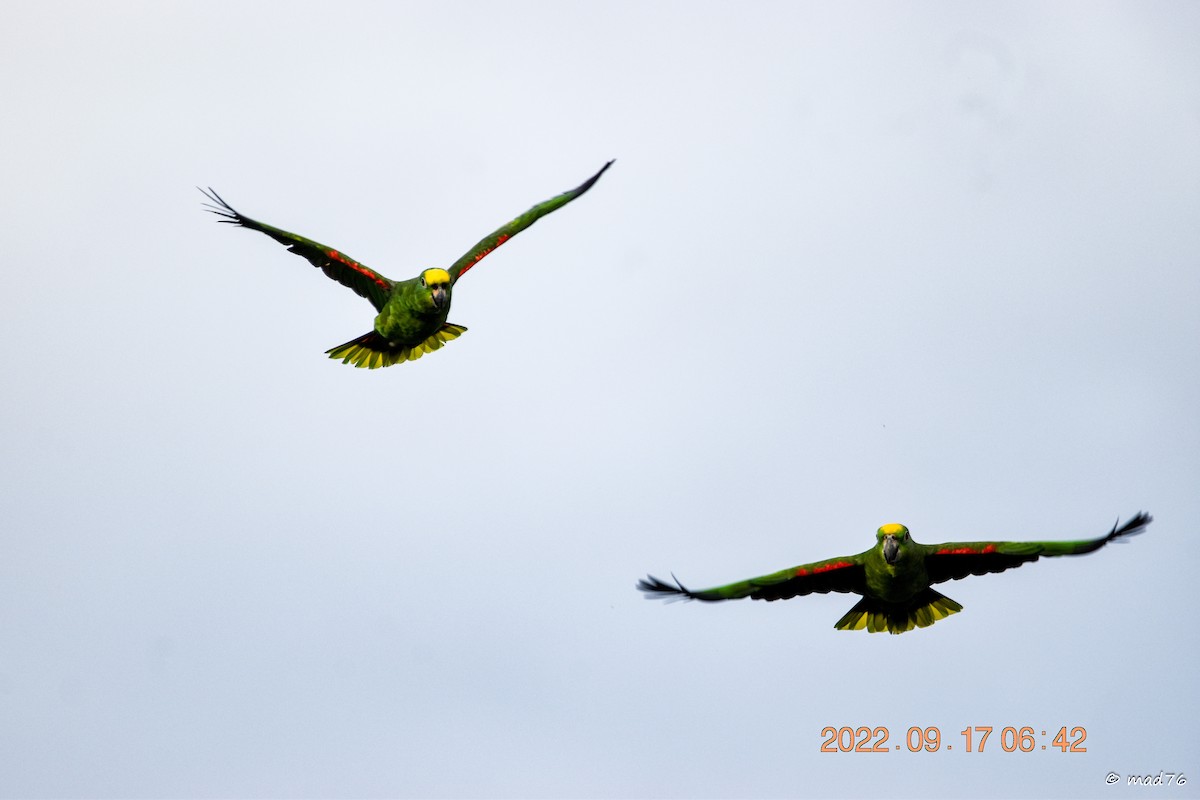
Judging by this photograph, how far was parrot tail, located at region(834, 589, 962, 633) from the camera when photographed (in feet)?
91.7

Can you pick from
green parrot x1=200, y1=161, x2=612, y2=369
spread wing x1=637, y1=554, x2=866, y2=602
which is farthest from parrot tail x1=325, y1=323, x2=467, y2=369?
spread wing x1=637, y1=554, x2=866, y2=602

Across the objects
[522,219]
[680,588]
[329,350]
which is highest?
[522,219]

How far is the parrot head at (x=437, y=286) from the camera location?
28000mm

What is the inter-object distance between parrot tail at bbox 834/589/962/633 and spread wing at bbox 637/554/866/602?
0.72m

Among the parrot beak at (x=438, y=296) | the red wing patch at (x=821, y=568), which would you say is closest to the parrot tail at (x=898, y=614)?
the red wing patch at (x=821, y=568)

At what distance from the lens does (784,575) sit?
1054 inches

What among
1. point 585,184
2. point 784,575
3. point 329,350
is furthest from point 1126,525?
point 329,350

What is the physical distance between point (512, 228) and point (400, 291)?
8.01ft

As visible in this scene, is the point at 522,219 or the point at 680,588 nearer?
the point at 680,588

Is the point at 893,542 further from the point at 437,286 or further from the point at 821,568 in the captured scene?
the point at 437,286

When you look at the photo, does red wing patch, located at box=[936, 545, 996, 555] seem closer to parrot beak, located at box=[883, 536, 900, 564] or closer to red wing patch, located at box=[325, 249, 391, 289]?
parrot beak, located at box=[883, 536, 900, 564]

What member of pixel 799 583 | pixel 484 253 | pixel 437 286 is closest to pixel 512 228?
pixel 484 253

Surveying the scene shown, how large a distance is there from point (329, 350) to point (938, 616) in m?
11.5

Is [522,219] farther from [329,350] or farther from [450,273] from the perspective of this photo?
[329,350]
